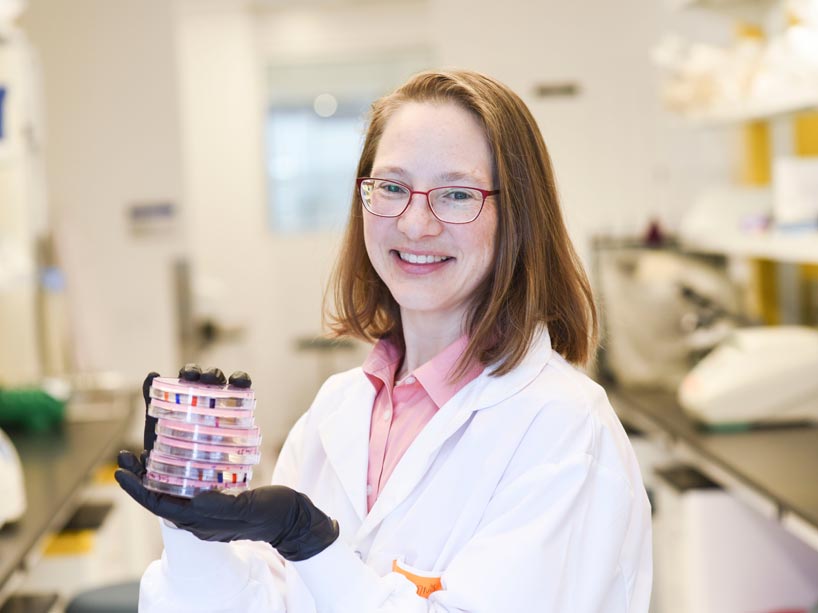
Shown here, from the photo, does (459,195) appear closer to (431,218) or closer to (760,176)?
(431,218)

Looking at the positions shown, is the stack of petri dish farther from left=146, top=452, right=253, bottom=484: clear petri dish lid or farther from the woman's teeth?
the woman's teeth

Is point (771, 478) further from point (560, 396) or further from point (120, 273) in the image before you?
point (120, 273)

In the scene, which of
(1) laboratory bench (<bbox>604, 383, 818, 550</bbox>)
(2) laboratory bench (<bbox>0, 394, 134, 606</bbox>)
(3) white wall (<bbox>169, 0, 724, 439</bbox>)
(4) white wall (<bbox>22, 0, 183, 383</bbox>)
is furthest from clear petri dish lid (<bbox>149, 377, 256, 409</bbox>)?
(3) white wall (<bbox>169, 0, 724, 439</bbox>)

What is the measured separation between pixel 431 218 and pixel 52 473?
1.85 m

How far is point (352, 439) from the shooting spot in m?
1.43

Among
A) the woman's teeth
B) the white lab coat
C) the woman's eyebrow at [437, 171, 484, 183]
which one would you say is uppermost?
the woman's eyebrow at [437, 171, 484, 183]

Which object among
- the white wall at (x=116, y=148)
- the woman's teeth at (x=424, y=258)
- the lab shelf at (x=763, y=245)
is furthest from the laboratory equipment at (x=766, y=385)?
the white wall at (x=116, y=148)

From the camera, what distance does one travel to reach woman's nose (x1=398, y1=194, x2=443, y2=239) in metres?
1.28

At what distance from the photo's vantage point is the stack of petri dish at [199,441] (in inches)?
43.0

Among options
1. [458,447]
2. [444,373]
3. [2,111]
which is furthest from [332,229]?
[458,447]

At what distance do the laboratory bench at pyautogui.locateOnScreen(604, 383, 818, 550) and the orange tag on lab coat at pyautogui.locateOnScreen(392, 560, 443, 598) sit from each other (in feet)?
3.69

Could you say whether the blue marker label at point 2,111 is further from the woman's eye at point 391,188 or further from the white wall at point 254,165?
the woman's eye at point 391,188

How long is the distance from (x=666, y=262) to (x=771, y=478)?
61.1 inches

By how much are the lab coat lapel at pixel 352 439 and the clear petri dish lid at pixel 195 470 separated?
289mm
